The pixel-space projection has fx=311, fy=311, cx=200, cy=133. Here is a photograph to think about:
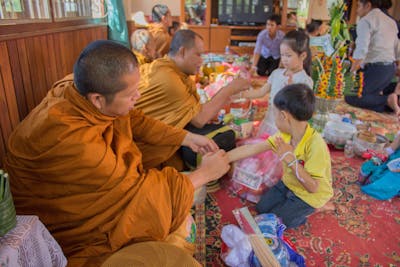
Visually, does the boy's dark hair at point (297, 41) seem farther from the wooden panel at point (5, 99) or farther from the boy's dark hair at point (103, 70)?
the wooden panel at point (5, 99)

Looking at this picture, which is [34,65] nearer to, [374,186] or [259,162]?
[259,162]

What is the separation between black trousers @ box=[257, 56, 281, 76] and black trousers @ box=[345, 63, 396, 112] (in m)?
1.63

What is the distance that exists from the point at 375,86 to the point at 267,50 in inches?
76.6

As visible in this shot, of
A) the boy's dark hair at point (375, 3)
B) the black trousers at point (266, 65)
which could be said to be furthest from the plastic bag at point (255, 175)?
the black trousers at point (266, 65)

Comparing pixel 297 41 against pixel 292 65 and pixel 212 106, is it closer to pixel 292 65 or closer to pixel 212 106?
pixel 292 65

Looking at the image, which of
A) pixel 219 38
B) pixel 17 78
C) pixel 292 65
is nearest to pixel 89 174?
pixel 17 78

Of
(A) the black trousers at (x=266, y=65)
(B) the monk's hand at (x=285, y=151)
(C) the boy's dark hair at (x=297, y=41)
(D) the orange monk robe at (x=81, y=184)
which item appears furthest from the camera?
(A) the black trousers at (x=266, y=65)

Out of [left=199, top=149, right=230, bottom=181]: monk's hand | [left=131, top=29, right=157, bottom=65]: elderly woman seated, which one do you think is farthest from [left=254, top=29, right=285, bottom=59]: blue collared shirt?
[left=199, top=149, right=230, bottom=181]: monk's hand

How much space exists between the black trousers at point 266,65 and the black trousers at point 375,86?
163 cm

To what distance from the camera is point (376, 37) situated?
362cm

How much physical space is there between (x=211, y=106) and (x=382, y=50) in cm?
273

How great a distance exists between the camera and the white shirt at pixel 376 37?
3555 mm

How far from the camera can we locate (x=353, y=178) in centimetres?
235

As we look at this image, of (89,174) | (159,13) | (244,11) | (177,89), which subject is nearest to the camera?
(89,174)
